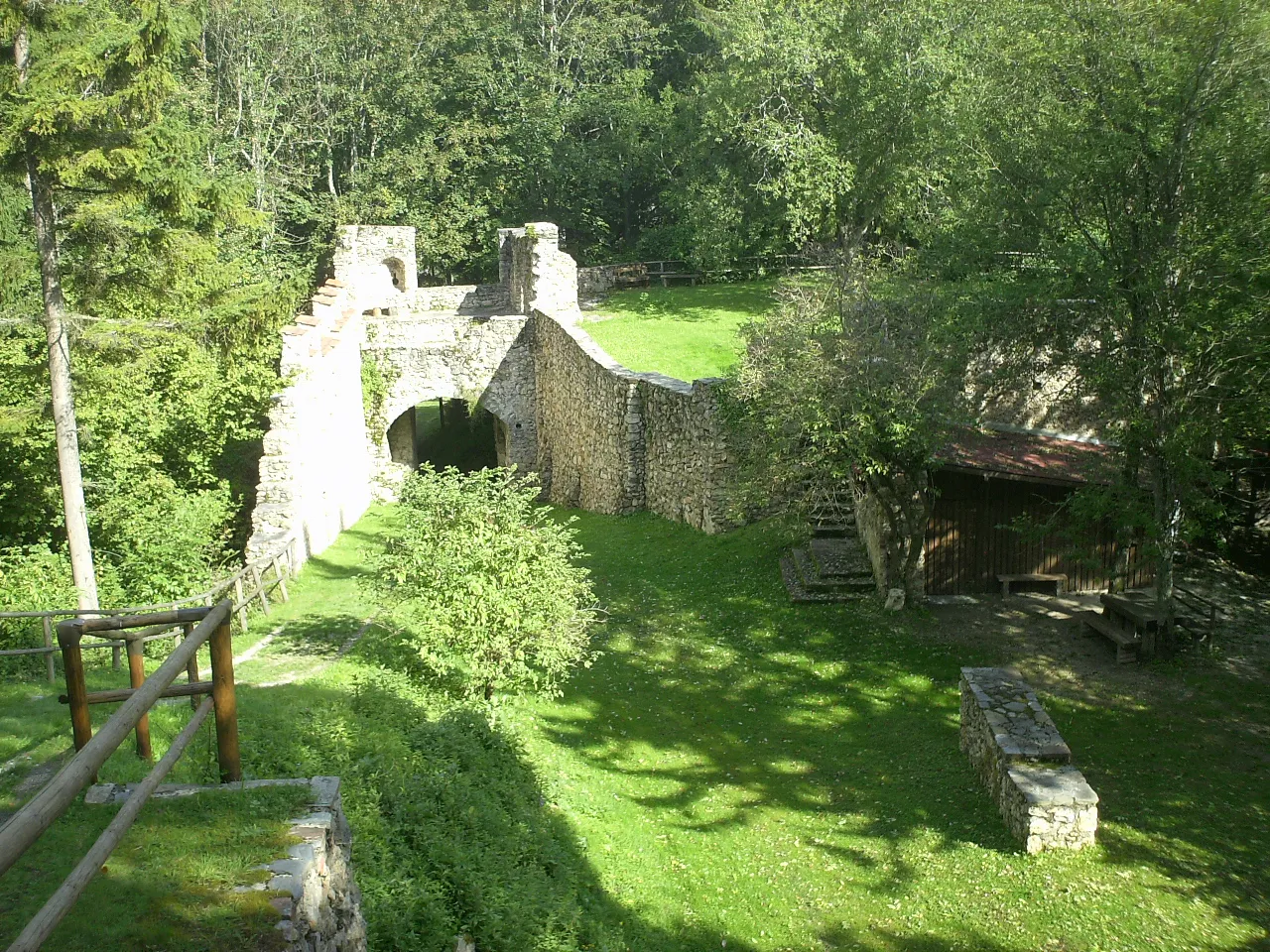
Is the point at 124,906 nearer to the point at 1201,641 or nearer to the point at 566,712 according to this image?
the point at 566,712

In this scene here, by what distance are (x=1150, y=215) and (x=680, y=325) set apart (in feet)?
46.5

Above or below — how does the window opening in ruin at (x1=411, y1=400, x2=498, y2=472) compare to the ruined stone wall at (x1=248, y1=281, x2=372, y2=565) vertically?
below

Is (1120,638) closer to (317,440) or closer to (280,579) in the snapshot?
(280,579)

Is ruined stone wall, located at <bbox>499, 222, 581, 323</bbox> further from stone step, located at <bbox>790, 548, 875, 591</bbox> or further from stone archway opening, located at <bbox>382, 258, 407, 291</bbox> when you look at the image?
stone step, located at <bbox>790, 548, 875, 591</bbox>

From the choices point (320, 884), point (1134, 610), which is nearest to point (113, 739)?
point (320, 884)

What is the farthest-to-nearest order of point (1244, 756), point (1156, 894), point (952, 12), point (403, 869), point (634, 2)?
point (634, 2), point (952, 12), point (1244, 756), point (1156, 894), point (403, 869)

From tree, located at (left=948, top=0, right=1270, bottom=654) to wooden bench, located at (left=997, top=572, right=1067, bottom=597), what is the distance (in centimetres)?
195

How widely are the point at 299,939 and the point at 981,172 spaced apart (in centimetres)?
1329

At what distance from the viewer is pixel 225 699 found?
471cm

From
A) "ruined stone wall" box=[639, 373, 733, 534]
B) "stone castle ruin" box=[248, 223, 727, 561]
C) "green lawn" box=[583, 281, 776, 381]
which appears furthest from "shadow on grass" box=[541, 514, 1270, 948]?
"green lawn" box=[583, 281, 776, 381]

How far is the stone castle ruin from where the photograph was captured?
17734 mm

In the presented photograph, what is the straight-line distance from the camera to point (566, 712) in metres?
12.5

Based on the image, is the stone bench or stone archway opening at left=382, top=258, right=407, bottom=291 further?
stone archway opening at left=382, top=258, right=407, bottom=291

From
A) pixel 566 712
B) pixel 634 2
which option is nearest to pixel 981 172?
pixel 566 712
